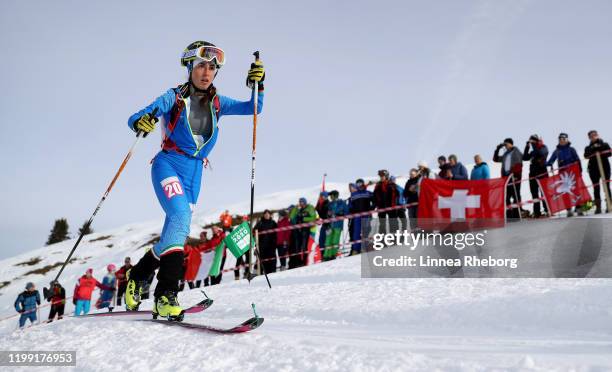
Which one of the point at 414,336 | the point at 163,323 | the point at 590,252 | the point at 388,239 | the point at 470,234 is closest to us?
the point at 414,336

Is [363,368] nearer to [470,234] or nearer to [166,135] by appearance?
[166,135]

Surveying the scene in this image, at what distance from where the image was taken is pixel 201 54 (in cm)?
389

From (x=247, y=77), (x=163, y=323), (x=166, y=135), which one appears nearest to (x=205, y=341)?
(x=163, y=323)

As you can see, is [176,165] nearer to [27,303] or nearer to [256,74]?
[256,74]

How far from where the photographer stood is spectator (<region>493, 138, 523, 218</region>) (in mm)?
8984

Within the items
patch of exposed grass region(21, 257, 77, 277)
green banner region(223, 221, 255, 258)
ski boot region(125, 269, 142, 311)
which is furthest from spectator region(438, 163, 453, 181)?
patch of exposed grass region(21, 257, 77, 277)

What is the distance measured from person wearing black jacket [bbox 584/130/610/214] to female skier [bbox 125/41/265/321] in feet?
27.1

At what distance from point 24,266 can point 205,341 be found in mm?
31533

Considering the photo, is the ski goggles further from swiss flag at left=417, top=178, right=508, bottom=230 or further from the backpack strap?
swiss flag at left=417, top=178, right=508, bottom=230

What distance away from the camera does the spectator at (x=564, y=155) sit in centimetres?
911

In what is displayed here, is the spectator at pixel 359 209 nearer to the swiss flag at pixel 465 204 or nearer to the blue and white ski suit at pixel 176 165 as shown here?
the swiss flag at pixel 465 204

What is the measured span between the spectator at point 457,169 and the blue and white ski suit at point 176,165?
679cm

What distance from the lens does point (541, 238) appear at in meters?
6.99

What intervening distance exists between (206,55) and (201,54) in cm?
4
